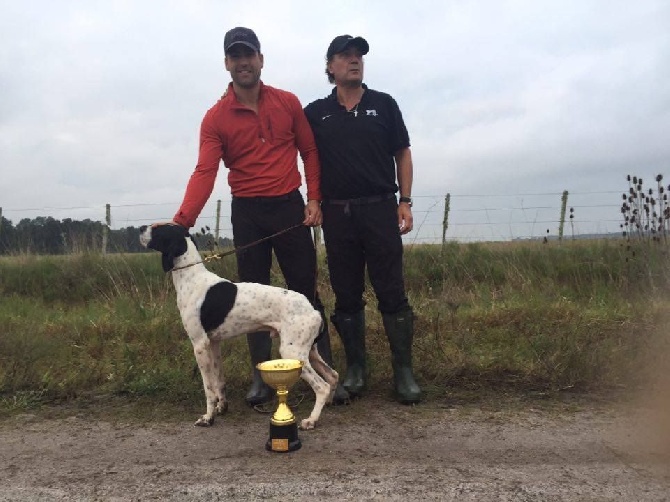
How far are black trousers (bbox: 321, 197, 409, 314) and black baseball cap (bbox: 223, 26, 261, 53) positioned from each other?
1228mm

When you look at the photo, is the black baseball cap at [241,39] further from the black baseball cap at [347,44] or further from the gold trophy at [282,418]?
the gold trophy at [282,418]

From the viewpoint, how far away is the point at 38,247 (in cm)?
1052

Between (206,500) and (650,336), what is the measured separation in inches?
159

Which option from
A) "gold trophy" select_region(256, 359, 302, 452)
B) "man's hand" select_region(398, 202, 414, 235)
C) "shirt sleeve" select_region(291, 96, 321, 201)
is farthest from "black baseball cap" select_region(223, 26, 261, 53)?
"gold trophy" select_region(256, 359, 302, 452)

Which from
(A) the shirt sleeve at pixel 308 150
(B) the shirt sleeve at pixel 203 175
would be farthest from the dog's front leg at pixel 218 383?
(A) the shirt sleeve at pixel 308 150

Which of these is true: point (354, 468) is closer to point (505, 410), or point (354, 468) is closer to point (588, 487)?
point (588, 487)

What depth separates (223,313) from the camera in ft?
11.5

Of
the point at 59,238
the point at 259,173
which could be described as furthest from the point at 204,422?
the point at 59,238

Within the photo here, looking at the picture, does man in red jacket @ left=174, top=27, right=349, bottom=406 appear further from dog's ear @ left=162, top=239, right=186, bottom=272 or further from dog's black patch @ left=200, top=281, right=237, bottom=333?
dog's black patch @ left=200, top=281, right=237, bottom=333

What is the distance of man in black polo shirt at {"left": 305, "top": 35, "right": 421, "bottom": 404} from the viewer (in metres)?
3.97

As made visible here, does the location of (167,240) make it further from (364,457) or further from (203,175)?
(364,457)

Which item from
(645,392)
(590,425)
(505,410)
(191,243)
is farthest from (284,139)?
A: (645,392)

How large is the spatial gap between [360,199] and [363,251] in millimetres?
417

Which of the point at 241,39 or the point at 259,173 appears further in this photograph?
the point at 259,173
